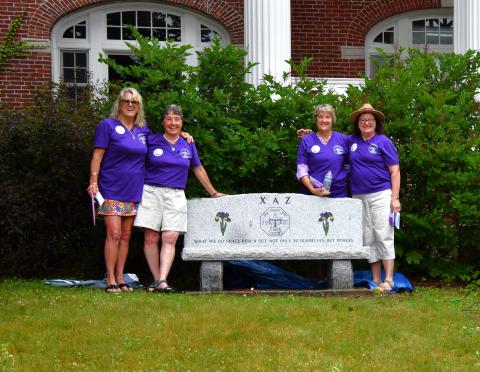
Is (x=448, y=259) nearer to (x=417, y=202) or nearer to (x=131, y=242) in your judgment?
(x=417, y=202)

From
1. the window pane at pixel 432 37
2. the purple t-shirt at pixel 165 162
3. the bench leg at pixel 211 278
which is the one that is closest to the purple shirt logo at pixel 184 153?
the purple t-shirt at pixel 165 162

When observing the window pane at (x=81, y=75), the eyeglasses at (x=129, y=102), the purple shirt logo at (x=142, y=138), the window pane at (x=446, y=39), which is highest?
the window pane at (x=446, y=39)

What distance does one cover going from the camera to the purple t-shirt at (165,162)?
834 centimetres

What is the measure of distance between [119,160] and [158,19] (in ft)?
26.0

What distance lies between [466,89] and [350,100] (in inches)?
51.4

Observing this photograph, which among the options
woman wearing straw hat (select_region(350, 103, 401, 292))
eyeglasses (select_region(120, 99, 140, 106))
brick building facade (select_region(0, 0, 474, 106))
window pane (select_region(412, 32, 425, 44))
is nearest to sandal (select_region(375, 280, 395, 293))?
woman wearing straw hat (select_region(350, 103, 401, 292))

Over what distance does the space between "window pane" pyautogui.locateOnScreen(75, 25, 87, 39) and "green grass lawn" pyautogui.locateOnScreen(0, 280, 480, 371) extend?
27.4 feet

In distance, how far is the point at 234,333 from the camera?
630 cm

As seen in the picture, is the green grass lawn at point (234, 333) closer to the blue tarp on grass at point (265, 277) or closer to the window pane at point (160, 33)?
the blue tarp on grass at point (265, 277)

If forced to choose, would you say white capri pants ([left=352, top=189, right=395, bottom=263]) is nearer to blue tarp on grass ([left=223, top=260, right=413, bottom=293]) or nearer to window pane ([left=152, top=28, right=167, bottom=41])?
blue tarp on grass ([left=223, top=260, right=413, bottom=293])

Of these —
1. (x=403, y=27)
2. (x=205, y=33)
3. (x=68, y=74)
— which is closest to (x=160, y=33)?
(x=205, y=33)

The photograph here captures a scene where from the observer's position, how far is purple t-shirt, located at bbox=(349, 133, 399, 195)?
8.45 m

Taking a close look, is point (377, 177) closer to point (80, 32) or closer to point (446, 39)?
point (80, 32)

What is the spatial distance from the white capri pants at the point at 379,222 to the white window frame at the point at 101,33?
7498 millimetres
